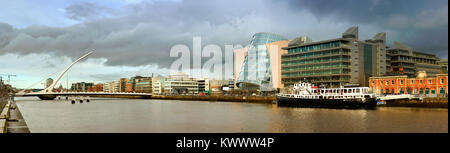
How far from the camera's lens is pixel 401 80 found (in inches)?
3425

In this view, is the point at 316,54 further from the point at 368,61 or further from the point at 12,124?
the point at 12,124

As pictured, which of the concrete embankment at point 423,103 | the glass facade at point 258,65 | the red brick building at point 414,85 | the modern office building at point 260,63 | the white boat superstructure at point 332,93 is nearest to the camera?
the white boat superstructure at point 332,93

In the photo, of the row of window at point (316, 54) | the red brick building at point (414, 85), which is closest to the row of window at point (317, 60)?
the row of window at point (316, 54)

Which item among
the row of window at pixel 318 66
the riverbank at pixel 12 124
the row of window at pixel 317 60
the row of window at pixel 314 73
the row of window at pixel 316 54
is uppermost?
the row of window at pixel 316 54

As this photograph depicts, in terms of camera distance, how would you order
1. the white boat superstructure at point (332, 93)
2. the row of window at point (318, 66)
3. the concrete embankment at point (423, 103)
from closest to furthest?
the white boat superstructure at point (332, 93), the concrete embankment at point (423, 103), the row of window at point (318, 66)

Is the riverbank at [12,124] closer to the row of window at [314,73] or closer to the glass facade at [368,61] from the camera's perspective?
the row of window at [314,73]

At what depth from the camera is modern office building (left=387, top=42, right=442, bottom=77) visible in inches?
4948

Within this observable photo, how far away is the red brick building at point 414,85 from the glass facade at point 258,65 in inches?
2438

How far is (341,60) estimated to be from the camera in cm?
10700

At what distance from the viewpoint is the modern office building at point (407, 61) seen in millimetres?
125688
